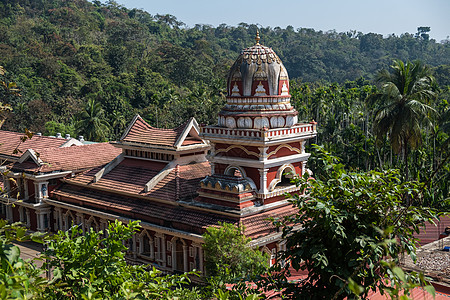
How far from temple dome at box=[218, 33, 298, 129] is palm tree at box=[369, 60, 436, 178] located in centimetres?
679

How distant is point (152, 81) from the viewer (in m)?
60.5

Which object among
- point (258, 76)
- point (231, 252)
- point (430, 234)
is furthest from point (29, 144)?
point (430, 234)

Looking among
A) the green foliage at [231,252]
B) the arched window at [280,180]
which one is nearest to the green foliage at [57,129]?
the arched window at [280,180]

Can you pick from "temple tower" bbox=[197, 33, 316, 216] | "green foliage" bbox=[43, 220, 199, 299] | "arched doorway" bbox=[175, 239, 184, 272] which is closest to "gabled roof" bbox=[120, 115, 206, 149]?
"temple tower" bbox=[197, 33, 316, 216]

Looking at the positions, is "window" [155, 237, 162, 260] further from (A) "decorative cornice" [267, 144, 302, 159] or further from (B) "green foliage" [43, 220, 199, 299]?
(B) "green foliage" [43, 220, 199, 299]

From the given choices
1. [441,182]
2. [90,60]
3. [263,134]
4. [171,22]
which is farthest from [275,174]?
[171,22]

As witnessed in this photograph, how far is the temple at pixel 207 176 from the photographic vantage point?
61.6 feet

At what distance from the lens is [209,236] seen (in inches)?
645

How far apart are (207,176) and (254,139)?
2425mm

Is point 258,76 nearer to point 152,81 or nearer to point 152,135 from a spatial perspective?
→ point 152,135

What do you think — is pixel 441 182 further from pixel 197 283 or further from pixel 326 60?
pixel 326 60

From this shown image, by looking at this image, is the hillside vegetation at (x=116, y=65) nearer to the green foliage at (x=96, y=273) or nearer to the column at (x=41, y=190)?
the column at (x=41, y=190)

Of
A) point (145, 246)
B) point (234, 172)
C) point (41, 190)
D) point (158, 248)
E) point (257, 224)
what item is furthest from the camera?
point (41, 190)

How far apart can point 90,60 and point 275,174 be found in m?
51.5
